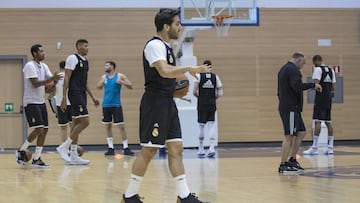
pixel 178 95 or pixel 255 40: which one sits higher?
pixel 255 40

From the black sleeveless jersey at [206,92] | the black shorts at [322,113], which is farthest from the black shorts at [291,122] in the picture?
the black shorts at [322,113]

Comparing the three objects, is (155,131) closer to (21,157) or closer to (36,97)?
(36,97)

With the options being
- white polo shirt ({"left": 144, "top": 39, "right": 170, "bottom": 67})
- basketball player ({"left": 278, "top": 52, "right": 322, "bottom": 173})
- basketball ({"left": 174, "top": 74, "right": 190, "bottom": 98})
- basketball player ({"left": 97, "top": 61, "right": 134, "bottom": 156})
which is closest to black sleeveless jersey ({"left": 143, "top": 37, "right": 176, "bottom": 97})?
white polo shirt ({"left": 144, "top": 39, "right": 170, "bottom": 67})

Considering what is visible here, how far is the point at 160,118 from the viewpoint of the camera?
6285mm

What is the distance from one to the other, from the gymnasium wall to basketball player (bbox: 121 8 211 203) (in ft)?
40.0

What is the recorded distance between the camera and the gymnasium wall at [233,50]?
1848 cm

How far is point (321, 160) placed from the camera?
12695mm

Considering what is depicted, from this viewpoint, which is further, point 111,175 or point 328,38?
point 328,38

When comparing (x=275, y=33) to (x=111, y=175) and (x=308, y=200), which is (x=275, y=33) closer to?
(x=111, y=175)

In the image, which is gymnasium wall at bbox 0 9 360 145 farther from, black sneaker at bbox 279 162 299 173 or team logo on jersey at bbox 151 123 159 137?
team logo on jersey at bbox 151 123 159 137

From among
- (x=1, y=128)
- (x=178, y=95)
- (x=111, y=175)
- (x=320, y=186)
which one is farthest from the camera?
(x=1, y=128)

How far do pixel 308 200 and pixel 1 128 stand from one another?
43.0 ft
